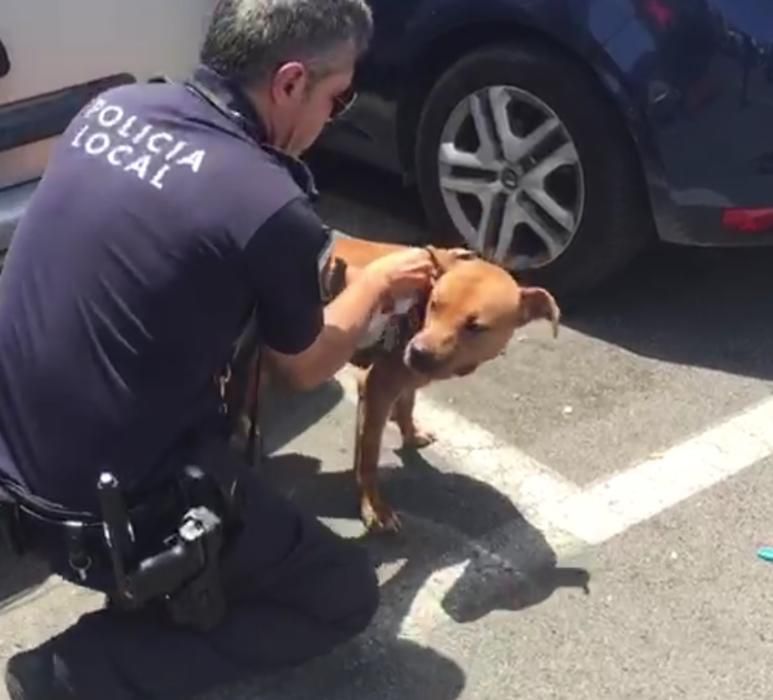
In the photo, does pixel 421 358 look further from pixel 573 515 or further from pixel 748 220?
pixel 748 220

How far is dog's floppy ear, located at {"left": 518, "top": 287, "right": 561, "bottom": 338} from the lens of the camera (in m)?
3.73

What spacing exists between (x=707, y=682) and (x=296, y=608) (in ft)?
2.98

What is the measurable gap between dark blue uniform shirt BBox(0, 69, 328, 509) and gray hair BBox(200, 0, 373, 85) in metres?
0.06

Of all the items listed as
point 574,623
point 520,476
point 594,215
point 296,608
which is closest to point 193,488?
point 296,608

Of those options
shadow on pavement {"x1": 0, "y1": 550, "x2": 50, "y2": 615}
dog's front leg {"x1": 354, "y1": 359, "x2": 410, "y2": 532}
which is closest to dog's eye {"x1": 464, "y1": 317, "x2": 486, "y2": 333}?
dog's front leg {"x1": 354, "y1": 359, "x2": 410, "y2": 532}

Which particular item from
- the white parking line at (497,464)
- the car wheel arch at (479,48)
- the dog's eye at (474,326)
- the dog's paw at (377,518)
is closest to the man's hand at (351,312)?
the dog's eye at (474,326)

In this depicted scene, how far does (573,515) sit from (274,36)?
5.18 feet

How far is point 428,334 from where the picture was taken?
11.9 ft

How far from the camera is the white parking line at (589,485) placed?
3.84 meters

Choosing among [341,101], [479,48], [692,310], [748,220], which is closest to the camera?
[341,101]

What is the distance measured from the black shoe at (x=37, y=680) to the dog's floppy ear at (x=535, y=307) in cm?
136

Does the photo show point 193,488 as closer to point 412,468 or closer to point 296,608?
point 296,608

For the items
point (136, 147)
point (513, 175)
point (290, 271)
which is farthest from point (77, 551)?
point (513, 175)

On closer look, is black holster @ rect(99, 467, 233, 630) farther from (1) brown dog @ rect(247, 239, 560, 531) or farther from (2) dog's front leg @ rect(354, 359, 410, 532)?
(2) dog's front leg @ rect(354, 359, 410, 532)
